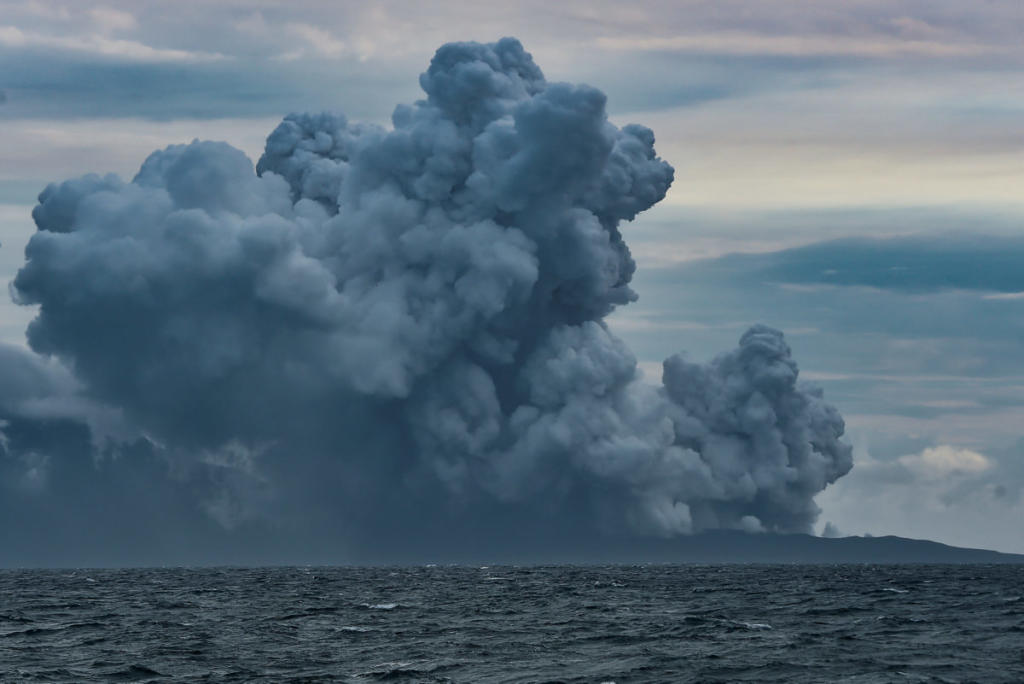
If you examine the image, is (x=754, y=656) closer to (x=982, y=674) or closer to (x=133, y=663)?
(x=982, y=674)

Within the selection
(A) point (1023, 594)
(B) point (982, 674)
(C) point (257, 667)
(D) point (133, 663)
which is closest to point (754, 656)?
(B) point (982, 674)

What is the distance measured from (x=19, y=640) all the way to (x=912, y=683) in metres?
45.8

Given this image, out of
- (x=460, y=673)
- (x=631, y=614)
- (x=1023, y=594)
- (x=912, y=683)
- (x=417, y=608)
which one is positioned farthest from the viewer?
(x=1023, y=594)

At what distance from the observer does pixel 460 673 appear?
5403 centimetres

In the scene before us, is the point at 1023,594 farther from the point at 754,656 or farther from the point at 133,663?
the point at 133,663

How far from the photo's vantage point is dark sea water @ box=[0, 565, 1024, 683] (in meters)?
53.7

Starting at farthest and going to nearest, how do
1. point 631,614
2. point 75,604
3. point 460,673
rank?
point 75,604 < point 631,614 < point 460,673

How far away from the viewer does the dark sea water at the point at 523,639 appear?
53.7 metres

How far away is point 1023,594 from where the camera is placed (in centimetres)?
11612

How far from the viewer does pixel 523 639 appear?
225 feet

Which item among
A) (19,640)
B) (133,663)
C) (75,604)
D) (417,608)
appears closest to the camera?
(133,663)

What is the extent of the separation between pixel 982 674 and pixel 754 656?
10.4 m

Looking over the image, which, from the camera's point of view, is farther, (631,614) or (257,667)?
(631,614)

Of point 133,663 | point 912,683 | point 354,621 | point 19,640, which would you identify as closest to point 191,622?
point 354,621
